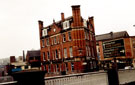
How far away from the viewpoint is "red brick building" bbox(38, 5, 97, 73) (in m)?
35.2

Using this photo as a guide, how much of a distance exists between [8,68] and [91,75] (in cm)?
5184

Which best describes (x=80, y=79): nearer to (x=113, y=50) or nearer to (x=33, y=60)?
(x=113, y=50)

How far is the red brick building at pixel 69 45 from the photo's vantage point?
35156 millimetres

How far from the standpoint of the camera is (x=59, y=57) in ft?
129

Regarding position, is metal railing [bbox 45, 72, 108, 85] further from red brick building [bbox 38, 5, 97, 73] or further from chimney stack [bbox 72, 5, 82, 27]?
chimney stack [bbox 72, 5, 82, 27]

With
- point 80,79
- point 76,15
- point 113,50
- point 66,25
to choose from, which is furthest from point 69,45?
point 80,79

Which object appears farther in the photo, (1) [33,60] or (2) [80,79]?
(1) [33,60]

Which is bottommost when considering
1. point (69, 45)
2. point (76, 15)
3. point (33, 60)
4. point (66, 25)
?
point (33, 60)

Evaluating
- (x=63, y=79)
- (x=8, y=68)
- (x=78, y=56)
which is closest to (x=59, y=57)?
(x=78, y=56)

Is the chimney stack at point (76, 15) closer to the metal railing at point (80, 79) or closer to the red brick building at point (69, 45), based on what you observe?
the red brick building at point (69, 45)

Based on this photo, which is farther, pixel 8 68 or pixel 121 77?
pixel 8 68

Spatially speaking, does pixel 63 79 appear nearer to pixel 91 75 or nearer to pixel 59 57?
pixel 91 75

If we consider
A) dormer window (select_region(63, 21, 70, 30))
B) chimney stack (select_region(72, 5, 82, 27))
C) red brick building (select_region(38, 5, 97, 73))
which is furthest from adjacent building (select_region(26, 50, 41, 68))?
chimney stack (select_region(72, 5, 82, 27))

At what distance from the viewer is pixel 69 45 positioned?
1441 inches
